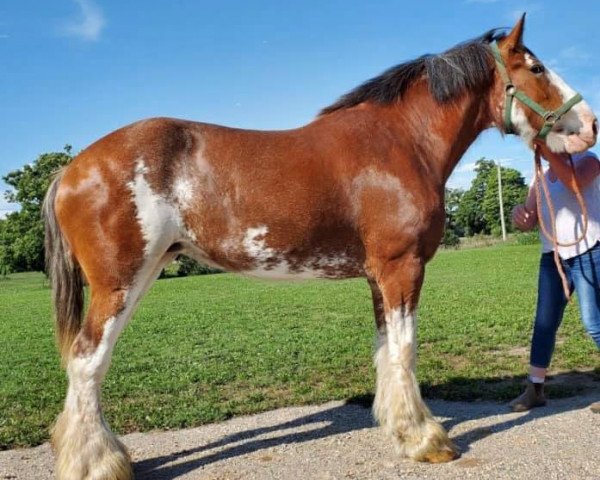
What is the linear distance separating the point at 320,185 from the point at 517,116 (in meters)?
1.69

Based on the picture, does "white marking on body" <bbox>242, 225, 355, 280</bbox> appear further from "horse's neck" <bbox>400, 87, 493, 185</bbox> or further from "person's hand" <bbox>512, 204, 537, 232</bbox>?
"person's hand" <bbox>512, 204, 537, 232</bbox>

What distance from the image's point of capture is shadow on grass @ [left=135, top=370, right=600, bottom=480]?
4.09 metres

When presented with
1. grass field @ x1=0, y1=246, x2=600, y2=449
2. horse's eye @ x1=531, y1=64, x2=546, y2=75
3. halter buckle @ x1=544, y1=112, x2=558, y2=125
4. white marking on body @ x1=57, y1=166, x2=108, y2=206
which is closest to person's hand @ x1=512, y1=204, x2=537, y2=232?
halter buckle @ x1=544, y1=112, x2=558, y2=125

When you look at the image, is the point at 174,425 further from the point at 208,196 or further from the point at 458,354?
the point at 458,354

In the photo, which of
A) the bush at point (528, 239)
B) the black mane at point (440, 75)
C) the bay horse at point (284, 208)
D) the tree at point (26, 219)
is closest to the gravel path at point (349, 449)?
the bay horse at point (284, 208)

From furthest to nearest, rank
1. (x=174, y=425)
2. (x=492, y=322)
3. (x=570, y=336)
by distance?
(x=492, y=322) → (x=570, y=336) → (x=174, y=425)

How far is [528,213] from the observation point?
15.9 ft

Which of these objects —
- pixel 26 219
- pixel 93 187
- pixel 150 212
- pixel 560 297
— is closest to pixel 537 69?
pixel 560 297

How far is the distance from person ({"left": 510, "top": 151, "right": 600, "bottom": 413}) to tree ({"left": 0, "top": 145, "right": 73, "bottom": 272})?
43.6 metres

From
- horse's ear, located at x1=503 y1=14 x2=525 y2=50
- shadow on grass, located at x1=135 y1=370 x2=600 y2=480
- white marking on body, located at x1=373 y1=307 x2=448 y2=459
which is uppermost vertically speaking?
horse's ear, located at x1=503 y1=14 x2=525 y2=50

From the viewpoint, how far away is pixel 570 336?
8.43 meters

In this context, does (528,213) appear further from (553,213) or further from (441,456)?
(441,456)

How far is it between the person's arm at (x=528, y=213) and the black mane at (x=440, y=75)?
1.21 metres

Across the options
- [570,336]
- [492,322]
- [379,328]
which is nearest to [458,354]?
[570,336]
